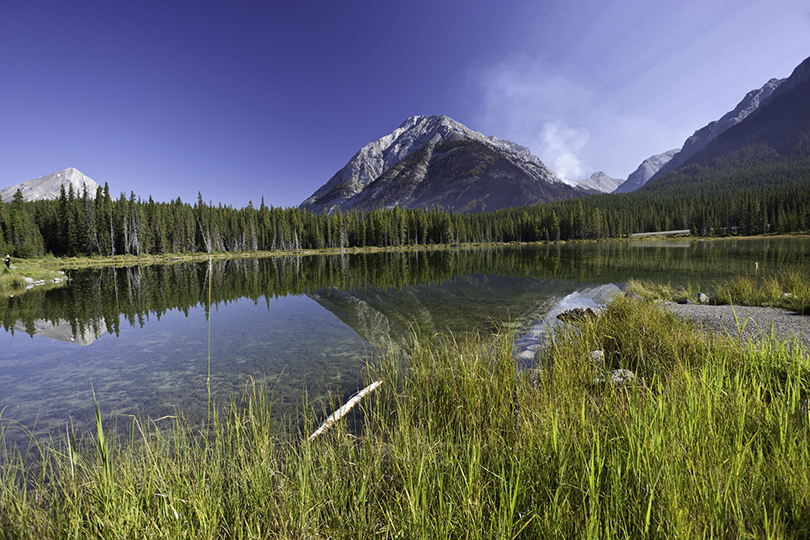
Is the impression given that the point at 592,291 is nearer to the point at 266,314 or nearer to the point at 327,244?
the point at 266,314

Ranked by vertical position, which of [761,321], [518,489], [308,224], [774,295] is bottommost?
[761,321]

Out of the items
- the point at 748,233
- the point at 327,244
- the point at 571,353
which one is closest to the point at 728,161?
the point at 748,233

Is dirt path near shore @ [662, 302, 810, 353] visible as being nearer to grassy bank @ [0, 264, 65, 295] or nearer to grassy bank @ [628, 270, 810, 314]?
grassy bank @ [628, 270, 810, 314]

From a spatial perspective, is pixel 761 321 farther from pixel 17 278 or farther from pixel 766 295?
pixel 17 278

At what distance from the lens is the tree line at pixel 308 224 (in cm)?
5806

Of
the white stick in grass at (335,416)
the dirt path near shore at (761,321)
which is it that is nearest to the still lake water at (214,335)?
the white stick in grass at (335,416)

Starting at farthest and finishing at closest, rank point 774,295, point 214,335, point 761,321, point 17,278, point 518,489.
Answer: point 17,278
point 214,335
point 774,295
point 761,321
point 518,489

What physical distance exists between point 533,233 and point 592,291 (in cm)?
9086

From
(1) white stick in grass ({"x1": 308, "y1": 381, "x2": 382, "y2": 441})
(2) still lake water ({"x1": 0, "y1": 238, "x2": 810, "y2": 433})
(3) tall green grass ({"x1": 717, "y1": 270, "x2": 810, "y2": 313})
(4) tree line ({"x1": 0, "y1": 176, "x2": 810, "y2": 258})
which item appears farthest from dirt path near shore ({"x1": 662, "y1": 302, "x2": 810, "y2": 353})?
(4) tree line ({"x1": 0, "y1": 176, "x2": 810, "y2": 258})

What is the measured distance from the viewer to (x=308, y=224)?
8806cm

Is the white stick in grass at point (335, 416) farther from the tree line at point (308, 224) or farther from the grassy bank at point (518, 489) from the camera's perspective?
the tree line at point (308, 224)

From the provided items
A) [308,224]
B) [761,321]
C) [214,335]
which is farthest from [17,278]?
[308,224]

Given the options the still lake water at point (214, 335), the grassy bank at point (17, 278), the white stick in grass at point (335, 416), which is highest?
the grassy bank at point (17, 278)

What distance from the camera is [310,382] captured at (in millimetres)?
6359
